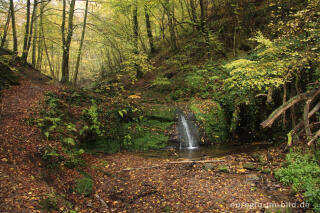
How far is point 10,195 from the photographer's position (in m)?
4.12

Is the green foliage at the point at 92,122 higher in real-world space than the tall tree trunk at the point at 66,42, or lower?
lower

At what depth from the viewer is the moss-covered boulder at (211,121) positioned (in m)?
11.6

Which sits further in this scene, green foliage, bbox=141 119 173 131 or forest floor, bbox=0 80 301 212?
green foliage, bbox=141 119 173 131

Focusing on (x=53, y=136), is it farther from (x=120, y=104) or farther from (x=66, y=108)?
(x=120, y=104)

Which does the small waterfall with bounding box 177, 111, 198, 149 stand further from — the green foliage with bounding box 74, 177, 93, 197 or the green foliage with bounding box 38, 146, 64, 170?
the green foliage with bounding box 38, 146, 64, 170

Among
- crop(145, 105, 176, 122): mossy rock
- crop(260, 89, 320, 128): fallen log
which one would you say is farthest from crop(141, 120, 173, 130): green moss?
crop(260, 89, 320, 128): fallen log

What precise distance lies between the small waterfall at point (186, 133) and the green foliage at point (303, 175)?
17.5ft

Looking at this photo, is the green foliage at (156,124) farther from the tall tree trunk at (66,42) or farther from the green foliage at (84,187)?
the tall tree trunk at (66,42)

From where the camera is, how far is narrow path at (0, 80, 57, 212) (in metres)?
4.11

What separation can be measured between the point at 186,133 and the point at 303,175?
21.8 ft

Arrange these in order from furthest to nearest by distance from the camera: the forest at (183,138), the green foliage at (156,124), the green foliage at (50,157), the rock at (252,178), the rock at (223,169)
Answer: the green foliage at (156,124)
the rock at (223,169)
the rock at (252,178)
the green foliage at (50,157)
the forest at (183,138)

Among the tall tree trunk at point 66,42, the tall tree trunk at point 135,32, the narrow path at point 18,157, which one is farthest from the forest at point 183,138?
the tall tree trunk at point 135,32

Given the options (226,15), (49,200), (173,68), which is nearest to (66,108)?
(49,200)

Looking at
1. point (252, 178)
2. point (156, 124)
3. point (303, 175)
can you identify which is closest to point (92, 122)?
point (156, 124)
